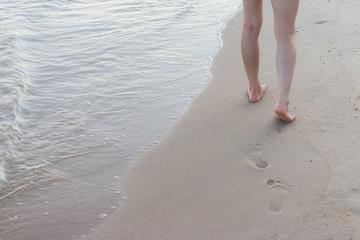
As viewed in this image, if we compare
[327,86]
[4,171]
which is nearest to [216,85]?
[327,86]

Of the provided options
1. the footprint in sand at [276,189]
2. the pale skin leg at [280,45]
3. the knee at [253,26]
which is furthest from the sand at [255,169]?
the knee at [253,26]

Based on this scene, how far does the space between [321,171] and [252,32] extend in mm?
1234

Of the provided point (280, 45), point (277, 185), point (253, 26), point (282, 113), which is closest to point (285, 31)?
point (280, 45)

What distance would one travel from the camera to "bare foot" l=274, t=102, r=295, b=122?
8.98ft

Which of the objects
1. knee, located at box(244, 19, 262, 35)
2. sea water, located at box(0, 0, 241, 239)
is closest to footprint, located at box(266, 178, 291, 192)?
sea water, located at box(0, 0, 241, 239)

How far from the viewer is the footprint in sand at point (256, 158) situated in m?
2.44

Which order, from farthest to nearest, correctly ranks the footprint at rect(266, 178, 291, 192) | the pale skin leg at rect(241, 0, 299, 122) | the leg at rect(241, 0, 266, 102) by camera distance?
the leg at rect(241, 0, 266, 102) → the pale skin leg at rect(241, 0, 299, 122) → the footprint at rect(266, 178, 291, 192)

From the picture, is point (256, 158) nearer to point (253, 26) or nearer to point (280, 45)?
point (280, 45)

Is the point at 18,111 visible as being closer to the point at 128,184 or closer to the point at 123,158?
the point at 123,158

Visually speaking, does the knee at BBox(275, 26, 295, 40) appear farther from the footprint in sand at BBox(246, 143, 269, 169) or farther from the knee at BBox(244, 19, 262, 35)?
the footprint in sand at BBox(246, 143, 269, 169)

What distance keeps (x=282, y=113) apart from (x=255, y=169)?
0.54m

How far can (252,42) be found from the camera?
3111mm

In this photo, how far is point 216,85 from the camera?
3.67 metres

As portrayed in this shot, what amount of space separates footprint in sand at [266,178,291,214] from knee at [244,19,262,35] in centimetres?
125
